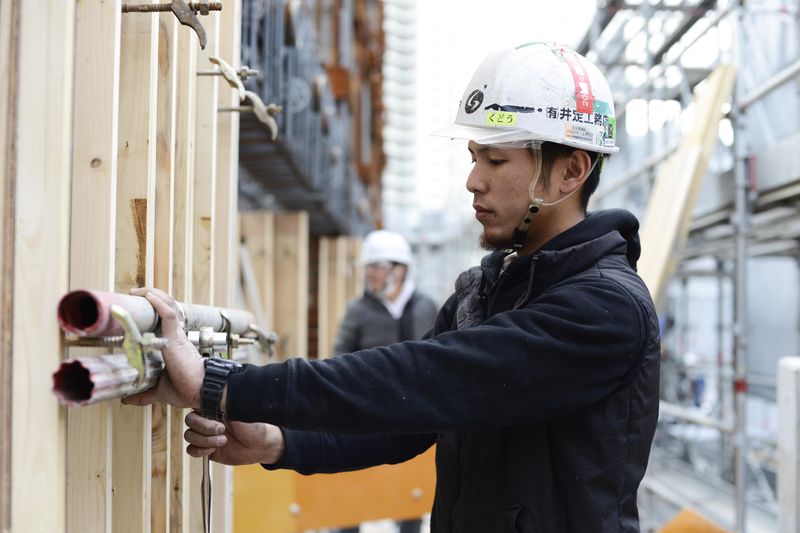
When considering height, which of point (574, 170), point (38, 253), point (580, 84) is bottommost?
point (38, 253)

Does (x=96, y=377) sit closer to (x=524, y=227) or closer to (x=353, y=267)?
(x=524, y=227)

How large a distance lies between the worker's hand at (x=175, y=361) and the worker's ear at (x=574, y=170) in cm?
107

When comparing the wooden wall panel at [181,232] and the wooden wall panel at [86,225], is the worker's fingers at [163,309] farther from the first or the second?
the wooden wall panel at [181,232]

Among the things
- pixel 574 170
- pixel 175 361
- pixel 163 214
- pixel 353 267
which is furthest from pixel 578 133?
pixel 353 267

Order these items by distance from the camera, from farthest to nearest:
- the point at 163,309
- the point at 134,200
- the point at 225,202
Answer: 1. the point at 225,202
2. the point at 134,200
3. the point at 163,309

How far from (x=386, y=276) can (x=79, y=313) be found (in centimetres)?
500

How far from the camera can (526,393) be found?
1.91m

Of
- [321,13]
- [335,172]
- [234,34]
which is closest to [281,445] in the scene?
[234,34]

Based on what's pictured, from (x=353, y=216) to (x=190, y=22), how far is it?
10747 millimetres

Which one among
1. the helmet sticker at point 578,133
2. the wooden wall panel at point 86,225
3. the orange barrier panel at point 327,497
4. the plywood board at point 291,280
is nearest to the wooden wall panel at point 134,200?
the wooden wall panel at point 86,225

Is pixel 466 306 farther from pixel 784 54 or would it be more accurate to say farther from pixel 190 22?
pixel 784 54

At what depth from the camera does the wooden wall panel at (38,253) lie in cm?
149

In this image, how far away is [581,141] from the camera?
2295 millimetres

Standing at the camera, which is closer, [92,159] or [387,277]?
[92,159]
